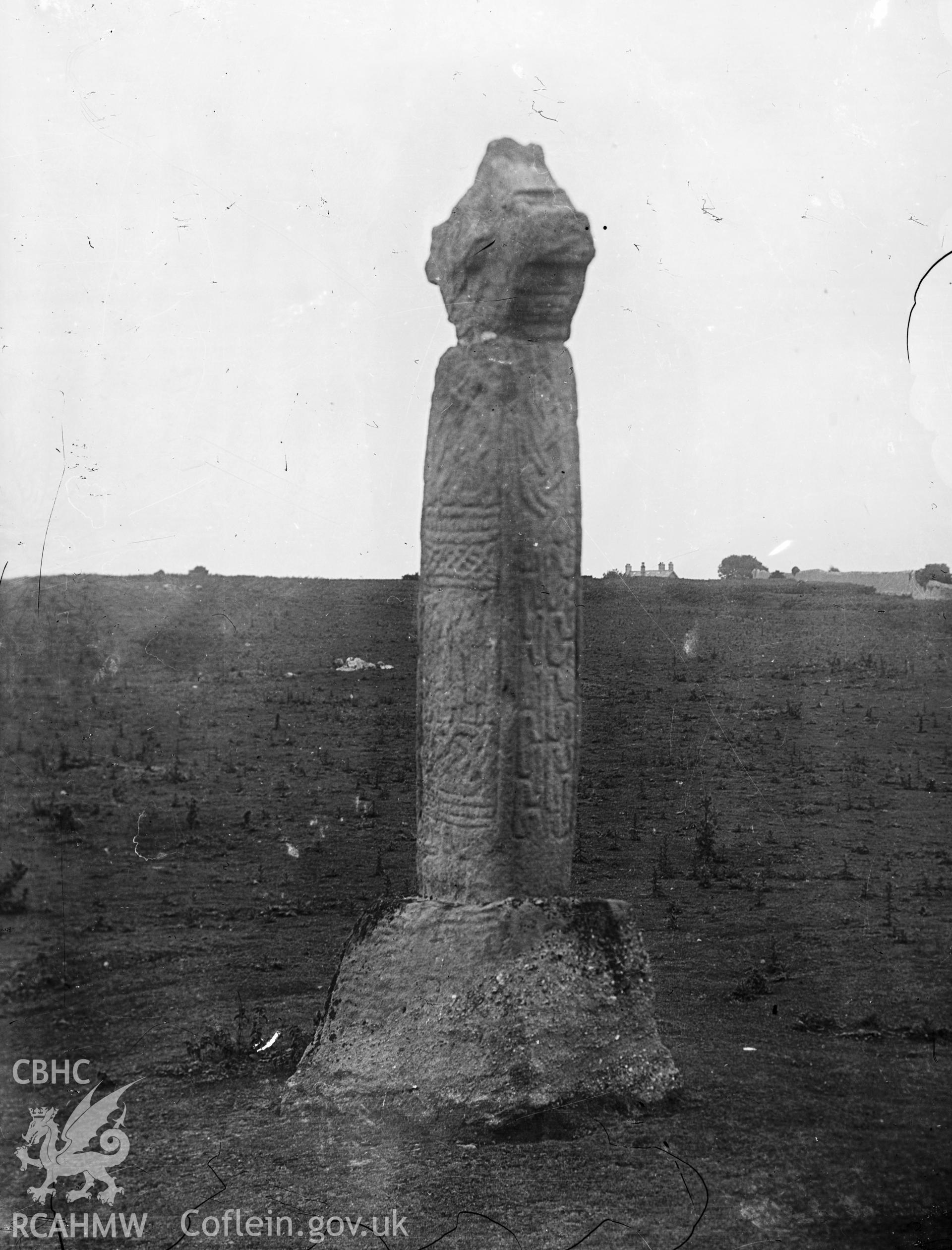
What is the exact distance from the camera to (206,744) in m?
9.40

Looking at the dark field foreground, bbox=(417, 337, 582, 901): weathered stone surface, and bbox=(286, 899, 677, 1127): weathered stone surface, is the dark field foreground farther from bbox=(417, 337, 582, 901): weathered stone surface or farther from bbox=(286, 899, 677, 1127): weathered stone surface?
bbox=(417, 337, 582, 901): weathered stone surface

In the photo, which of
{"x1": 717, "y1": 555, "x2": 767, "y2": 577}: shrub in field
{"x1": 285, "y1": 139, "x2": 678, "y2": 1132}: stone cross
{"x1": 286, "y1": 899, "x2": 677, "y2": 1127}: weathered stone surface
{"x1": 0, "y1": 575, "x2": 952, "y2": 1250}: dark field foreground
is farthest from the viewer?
{"x1": 717, "y1": 555, "x2": 767, "y2": 577}: shrub in field

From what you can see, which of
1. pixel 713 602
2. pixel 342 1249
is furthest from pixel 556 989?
pixel 713 602

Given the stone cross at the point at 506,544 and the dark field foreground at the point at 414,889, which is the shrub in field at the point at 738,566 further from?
the stone cross at the point at 506,544

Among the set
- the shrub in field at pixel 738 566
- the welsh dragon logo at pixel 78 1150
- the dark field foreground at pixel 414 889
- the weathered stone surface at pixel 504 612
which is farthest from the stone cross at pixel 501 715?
the shrub in field at pixel 738 566

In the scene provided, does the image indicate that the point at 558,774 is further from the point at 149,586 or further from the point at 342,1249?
the point at 149,586

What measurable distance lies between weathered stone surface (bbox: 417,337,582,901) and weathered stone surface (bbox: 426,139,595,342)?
0.10 meters

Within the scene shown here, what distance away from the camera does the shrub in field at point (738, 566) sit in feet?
31.0

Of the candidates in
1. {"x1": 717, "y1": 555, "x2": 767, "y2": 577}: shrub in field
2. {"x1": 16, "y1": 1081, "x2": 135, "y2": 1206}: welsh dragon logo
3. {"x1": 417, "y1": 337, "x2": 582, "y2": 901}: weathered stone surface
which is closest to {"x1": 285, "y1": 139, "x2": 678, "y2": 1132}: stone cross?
{"x1": 417, "y1": 337, "x2": 582, "y2": 901}: weathered stone surface

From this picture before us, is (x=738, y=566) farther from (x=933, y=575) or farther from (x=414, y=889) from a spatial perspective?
(x=414, y=889)

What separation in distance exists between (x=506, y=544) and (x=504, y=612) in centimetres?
26

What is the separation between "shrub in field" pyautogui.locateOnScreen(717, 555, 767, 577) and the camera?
9461 millimetres

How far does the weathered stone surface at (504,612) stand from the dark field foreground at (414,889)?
1.06m

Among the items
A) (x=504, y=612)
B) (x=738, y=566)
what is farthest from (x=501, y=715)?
(x=738, y=566)
